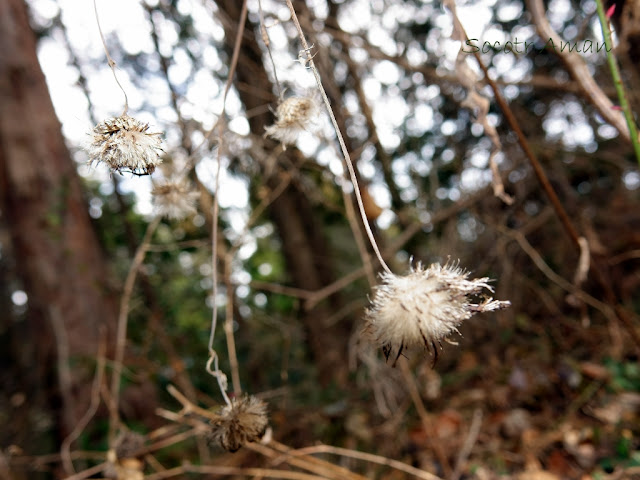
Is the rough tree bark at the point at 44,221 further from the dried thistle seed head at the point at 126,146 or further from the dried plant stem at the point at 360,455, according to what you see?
the dried thistle seed head at the point at 126,146

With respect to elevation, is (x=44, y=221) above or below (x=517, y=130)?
above

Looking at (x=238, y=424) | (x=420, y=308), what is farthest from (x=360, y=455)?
(x=420, y=308)

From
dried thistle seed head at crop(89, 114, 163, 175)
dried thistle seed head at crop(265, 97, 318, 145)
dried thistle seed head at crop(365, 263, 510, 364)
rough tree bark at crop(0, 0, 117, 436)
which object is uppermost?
rough tree bark at crop(0, 0, 117, 436)

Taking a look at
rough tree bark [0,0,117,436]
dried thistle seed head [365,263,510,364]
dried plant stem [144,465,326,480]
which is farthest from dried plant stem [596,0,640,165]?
rough tree bark [0,0,117,436]

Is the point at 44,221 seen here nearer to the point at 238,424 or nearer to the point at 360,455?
the point at 360,455

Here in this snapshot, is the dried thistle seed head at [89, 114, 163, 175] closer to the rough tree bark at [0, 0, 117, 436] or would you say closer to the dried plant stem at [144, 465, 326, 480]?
the dried plant stem at [144, 465, 326, 480]

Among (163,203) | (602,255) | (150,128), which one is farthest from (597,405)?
(150,128)
